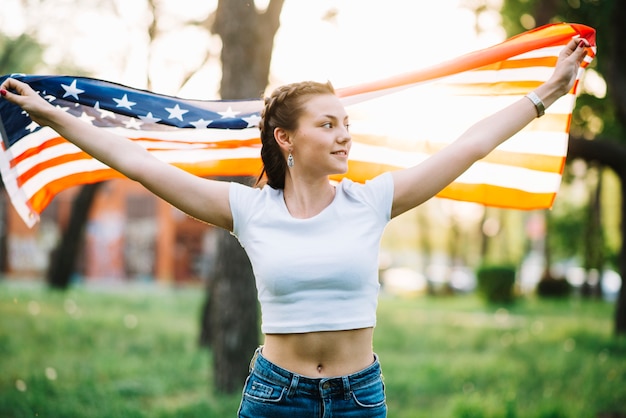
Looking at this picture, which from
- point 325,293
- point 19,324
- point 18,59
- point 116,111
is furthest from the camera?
point 18,59

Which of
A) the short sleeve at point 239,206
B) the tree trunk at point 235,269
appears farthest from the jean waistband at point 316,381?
the tree trunk at point 235,269

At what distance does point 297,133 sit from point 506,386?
6987 millimetres

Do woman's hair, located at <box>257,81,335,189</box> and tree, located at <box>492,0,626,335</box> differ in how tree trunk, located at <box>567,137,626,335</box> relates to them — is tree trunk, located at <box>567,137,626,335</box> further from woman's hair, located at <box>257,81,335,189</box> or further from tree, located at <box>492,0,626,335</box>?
woman's hair, located at <box>257,81,335,189</box>

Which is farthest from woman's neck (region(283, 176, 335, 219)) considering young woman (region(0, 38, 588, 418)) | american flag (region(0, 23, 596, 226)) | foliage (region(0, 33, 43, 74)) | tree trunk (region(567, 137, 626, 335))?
foliage (region(0, 33, 43, 74))

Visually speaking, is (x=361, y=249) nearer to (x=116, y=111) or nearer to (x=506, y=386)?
(x=116, y=111)

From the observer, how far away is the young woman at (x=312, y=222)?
2705mm

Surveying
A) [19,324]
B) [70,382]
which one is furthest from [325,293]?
[19,324]

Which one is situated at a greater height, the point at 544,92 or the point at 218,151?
the point at 544,92

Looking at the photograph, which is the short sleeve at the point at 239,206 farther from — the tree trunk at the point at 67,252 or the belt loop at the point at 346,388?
the tree trunk at the point at 67,252

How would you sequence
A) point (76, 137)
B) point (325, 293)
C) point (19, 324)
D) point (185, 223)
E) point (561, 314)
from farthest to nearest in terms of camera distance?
1. point (185, 223)
2. point (561, 314)
3. point (19, 324)
4. point (76, 137)
5. point (325, 293)

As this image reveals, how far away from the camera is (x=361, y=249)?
2.74 m

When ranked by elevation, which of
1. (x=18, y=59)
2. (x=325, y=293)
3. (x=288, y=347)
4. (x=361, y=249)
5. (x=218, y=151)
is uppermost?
(x=18, y=59)

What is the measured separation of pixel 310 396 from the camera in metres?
2.72

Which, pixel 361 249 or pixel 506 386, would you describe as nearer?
pixel 361 249
